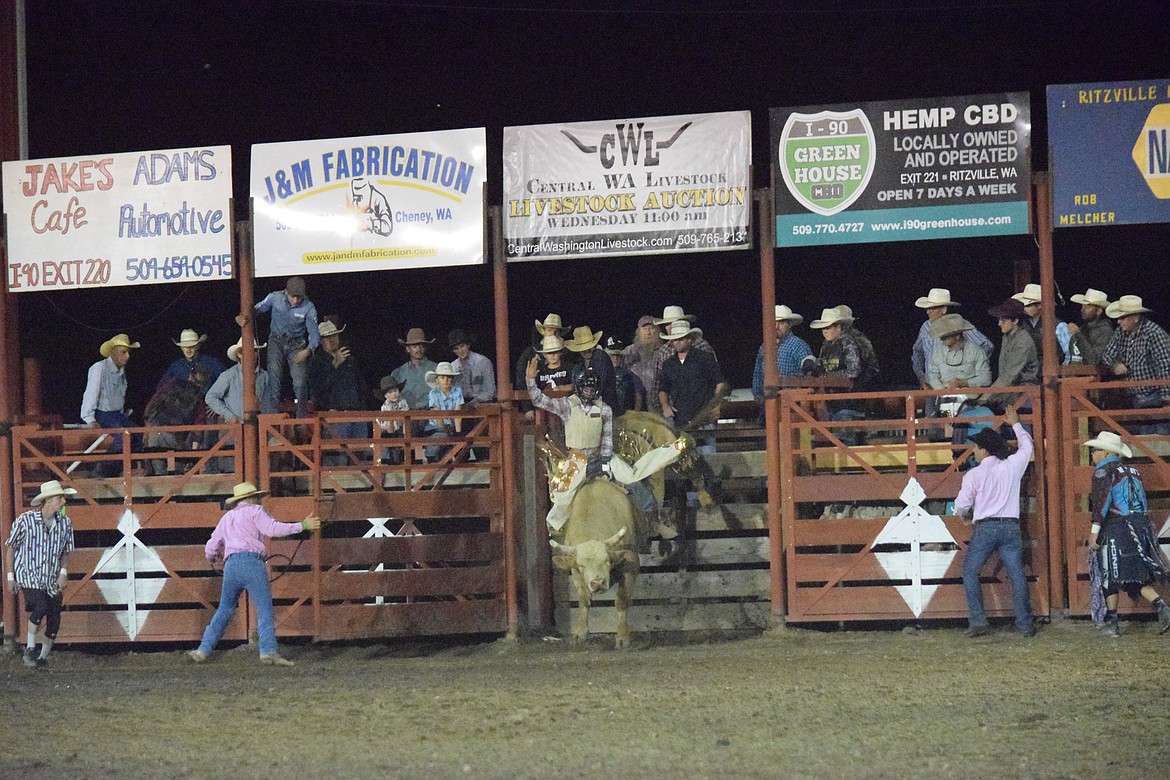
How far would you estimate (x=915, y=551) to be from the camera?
12.2 metres

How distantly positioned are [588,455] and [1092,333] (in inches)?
182

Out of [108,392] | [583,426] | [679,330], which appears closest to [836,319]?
[679,330]

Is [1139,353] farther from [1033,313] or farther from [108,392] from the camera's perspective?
[108,392]

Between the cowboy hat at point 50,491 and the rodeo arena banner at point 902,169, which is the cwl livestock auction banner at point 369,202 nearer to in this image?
the cowboy hat at point 50,491

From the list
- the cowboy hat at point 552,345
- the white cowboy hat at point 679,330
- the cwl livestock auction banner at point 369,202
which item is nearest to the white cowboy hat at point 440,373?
the cwl livestock auction banner at point 369,202

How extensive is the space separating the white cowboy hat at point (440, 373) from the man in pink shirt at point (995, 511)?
15.6 ft

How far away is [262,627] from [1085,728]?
6643 mm

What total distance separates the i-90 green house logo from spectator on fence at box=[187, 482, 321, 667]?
4947 mm

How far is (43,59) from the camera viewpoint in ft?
70.6

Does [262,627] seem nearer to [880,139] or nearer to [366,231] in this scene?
[366,231]

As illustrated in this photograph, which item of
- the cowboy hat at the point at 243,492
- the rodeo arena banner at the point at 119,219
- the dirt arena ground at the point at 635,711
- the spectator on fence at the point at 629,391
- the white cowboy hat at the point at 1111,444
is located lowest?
the dirt arena ground at the point at 635,711

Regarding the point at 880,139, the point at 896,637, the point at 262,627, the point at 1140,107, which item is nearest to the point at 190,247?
the point at 262,627

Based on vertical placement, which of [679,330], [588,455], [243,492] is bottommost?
[243,492]

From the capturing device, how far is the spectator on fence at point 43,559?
1245 cm
